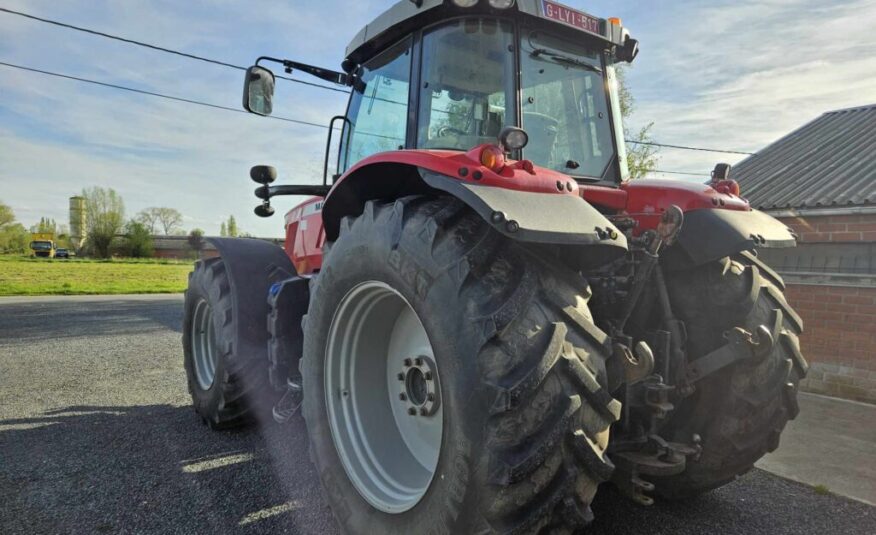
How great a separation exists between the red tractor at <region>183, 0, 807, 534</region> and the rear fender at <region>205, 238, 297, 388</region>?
21mm

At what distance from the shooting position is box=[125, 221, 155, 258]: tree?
165ft

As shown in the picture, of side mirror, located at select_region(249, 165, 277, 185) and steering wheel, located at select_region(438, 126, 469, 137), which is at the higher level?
steering wheel, located at select_region(438, 126, 469, 137)

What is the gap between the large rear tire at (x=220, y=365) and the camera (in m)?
3.61

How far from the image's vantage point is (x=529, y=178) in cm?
193

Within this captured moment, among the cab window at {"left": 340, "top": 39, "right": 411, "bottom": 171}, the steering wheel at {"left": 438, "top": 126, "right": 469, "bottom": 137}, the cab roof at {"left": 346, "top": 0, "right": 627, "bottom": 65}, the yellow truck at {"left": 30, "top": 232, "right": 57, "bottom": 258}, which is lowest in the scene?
the yellow truck at {"left": 30, "top": 232, "right": 57, "bottom": 258}

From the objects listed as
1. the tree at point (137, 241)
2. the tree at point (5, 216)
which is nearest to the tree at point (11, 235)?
the tree at point (5, 216)

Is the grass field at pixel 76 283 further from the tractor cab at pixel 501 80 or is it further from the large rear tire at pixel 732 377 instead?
the large rear tire at pixel 732 377

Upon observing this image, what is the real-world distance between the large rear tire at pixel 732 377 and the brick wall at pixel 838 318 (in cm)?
458

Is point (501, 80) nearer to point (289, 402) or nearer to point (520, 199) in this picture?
point (520, 199)

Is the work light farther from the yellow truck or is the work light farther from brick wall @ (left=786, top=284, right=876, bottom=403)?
the yellow truck

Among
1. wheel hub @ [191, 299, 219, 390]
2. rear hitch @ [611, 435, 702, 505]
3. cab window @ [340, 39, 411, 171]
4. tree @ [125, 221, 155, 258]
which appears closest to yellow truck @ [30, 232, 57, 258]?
tree @ [125, 221, 155, 258]

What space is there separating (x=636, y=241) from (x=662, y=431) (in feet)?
2.92

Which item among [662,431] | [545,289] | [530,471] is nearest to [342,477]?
[530,471]

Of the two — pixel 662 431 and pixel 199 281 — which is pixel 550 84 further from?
pixel 199 281
